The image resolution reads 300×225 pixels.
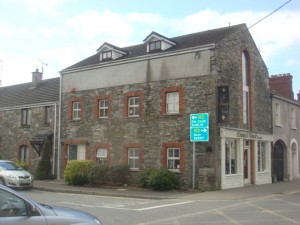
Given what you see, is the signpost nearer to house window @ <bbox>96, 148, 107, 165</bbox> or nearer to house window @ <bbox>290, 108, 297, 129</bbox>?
house window @ <bbox>96, 148, 107, 165</bbox>

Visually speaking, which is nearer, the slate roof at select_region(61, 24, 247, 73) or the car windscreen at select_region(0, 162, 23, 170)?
the car windscreen at select_region(0, 162, 23, 170)

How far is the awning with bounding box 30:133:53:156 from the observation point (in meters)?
28.2

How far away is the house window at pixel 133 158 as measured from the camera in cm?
2381

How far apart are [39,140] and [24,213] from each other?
23651 millimetres

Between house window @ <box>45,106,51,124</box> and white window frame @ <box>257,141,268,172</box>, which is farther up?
house window @ <box>45,106,51,124</box>

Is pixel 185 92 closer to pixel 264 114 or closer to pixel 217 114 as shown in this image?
pixel 217 114

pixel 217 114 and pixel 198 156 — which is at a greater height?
pixel 217 114

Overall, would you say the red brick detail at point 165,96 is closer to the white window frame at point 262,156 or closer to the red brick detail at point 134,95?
the red brick detail at point 134,95

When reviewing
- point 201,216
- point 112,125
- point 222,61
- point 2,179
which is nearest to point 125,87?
point 112,125

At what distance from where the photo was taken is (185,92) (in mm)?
22031

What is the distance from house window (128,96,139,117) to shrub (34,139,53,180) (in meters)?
6.91

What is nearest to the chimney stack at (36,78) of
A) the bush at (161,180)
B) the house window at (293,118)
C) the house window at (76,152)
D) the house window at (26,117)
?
the house window at (26,117)

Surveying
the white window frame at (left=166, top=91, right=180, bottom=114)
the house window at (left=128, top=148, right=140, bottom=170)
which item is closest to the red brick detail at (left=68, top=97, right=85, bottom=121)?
the house window at (left=128, top=148, right=140, bottom=170)

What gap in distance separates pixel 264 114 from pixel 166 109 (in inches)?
299
